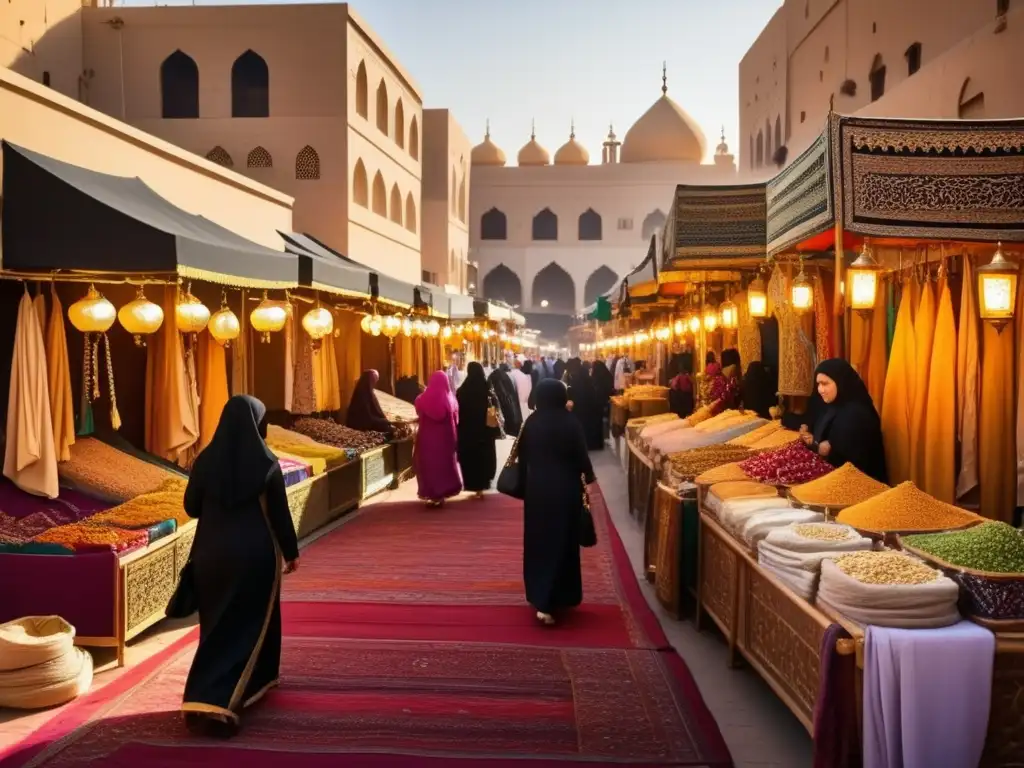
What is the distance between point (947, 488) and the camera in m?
5.07

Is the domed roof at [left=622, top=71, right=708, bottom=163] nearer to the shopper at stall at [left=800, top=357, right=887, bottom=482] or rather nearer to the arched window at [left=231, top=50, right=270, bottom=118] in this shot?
the arched window at [left=231, top=50, right=270, bottom=118]

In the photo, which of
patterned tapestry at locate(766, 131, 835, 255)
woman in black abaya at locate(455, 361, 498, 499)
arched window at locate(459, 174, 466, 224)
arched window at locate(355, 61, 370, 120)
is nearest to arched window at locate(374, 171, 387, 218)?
arched window at locate(355, 61, 370, 120)

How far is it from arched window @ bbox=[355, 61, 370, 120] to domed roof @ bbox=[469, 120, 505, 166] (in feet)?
70.1

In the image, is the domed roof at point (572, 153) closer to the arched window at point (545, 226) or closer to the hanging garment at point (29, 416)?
the arched window at point (545, 226)

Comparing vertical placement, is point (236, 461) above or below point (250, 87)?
below

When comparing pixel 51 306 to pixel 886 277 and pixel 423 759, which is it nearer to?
pixel 423 759

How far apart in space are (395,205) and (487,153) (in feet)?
65.2

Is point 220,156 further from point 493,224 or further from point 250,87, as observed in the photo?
point 493,224

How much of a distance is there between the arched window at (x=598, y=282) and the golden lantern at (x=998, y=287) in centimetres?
3003

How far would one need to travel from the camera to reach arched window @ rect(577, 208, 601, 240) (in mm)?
34281

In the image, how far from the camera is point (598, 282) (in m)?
35.0

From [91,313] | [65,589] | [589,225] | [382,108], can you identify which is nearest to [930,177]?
[91,313]

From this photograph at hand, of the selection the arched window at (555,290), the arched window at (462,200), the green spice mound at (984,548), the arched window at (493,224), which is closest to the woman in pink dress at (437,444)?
the green spice mound at (984,548)

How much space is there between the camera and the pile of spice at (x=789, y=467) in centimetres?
495
